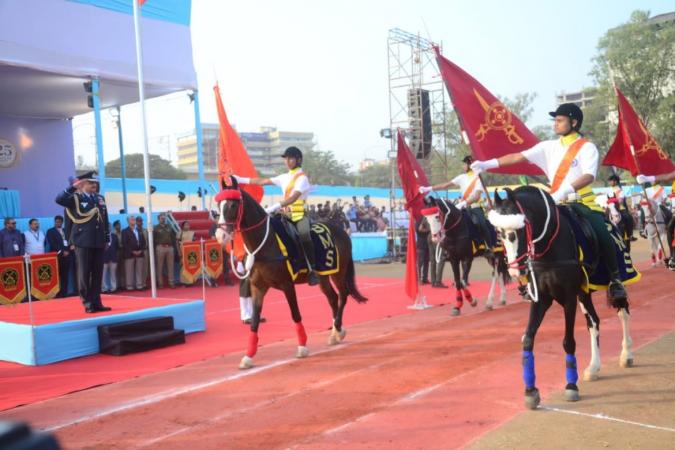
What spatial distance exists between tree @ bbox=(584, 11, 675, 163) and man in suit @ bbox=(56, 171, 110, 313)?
38469 millimetres

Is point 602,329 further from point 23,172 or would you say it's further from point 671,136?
point 671,136

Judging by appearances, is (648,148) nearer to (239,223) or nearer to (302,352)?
(302,352)

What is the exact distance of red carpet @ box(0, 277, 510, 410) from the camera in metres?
7.31

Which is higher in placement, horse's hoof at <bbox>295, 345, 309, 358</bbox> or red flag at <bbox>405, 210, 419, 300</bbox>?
red flag at <bbox>405, 210, 419, 300</bbox>

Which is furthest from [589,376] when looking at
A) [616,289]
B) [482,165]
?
[482,165]

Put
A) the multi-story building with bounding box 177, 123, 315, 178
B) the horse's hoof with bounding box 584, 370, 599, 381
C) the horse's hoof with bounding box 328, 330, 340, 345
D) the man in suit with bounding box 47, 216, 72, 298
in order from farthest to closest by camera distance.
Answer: the multi-story building with bounding box 177, 123, 315, 178 → the man in suit with bounding box 47, 216, 72, 298 → the horse's hoof with bounding box 328, 330, 340, 345 → the horse's hoof with bounding box 584, 370, 599, 381

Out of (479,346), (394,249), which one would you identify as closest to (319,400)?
(479,346)

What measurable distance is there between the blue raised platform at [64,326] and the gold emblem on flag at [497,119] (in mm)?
5888

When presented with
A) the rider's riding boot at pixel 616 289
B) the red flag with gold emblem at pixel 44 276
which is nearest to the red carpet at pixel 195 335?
the red flag with gold emblem at pixel 44 276

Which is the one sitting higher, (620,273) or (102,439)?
(620,273)

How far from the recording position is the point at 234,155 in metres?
10.9

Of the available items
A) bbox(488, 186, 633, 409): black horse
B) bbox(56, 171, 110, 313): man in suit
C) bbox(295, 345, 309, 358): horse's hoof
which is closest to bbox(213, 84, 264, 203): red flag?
bbox(56, 171, 110, 313): man in suit

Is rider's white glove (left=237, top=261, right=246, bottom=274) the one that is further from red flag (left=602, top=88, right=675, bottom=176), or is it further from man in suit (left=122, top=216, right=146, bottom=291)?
man in suit (left=122, top=216, right=146, bottom=291)

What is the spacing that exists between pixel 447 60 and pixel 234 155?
499 centimetres
